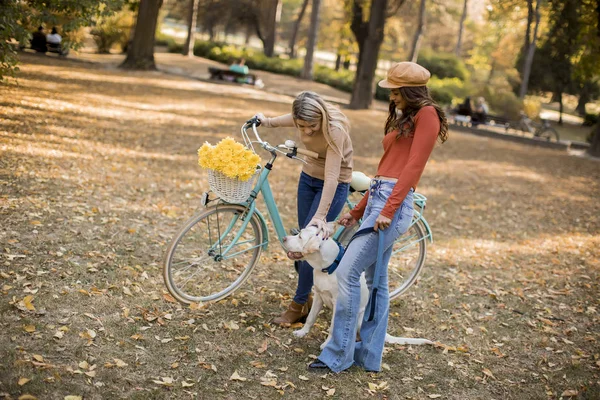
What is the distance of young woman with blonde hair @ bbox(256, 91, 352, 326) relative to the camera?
4.07 m

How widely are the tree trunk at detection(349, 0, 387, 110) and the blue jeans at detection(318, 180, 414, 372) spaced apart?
58.6ft

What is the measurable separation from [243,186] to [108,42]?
27.3 metres

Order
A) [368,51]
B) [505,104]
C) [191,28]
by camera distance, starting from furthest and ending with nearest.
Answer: [191,28] < [505,104] < [368,51]

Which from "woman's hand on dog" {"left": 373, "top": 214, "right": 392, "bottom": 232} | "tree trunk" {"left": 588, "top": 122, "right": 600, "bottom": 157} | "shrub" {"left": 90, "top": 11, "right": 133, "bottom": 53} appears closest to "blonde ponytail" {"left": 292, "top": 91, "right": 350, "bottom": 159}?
"woman's hand on dog" {"left": 373, "top": 214, "right": 392, "bottom": 232}

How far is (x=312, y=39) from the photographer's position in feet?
98.9

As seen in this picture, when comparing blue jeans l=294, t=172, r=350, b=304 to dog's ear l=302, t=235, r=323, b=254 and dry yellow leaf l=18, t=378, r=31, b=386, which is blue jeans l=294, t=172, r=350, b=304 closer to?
dog's ear l=302, t=235, r=323, b=254

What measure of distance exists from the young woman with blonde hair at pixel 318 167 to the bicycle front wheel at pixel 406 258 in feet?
1.57

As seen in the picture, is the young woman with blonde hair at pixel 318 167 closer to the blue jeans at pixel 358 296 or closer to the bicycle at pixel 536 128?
the blue jeans at pixel 358 296

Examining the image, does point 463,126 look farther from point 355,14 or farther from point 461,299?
point 461,299

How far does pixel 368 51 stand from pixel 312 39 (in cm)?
961

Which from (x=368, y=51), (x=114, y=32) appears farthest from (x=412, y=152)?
(x=114, y=32)

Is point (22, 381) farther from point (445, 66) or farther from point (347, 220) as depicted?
point (445, 66)

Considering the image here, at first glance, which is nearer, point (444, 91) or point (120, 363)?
point (120, 363)

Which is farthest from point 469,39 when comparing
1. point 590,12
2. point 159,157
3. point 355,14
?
point 159,157
